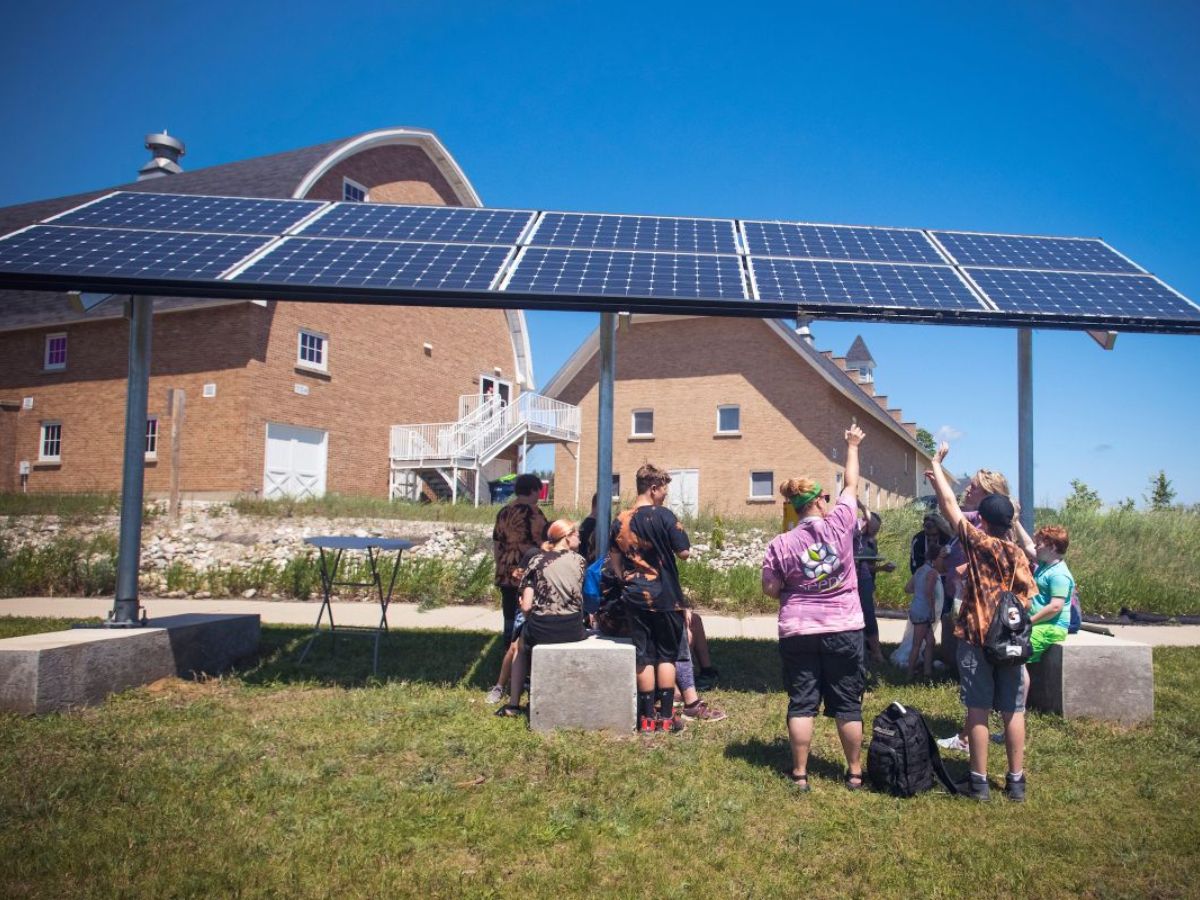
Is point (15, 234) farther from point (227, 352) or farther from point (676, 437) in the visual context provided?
point (676, 437)

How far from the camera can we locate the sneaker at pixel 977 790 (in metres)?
4.97

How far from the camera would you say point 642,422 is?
3000 cm

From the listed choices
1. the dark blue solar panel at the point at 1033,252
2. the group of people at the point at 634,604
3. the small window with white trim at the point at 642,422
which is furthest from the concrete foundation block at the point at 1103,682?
the small window with white trim at the point at 642,422

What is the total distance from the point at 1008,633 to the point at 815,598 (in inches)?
41.8

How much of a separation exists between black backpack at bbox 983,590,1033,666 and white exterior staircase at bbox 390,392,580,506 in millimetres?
21699

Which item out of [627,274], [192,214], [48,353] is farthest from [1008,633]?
[48,353]

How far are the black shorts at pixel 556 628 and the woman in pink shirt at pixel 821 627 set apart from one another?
5.82 ft

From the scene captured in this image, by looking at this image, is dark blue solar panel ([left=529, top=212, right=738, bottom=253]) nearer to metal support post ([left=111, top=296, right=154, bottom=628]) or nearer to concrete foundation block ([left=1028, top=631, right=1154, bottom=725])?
metal support post ([left=111, top=296, right=154, bottom=628])

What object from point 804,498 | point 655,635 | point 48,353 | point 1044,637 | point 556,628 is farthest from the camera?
point 48,353

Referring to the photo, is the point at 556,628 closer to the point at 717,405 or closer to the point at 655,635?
the point at 655,635

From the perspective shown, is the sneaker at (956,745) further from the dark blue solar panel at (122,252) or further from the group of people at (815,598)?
the dark blue solar panel at (122,252)

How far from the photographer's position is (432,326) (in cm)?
2919

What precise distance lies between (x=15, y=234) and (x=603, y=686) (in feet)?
21.2

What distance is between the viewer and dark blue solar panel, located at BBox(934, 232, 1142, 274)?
8622mm
